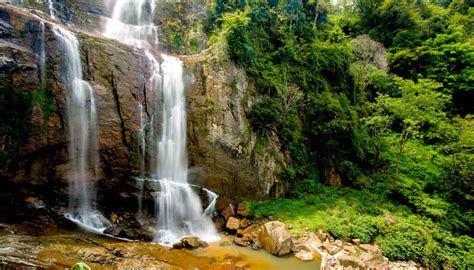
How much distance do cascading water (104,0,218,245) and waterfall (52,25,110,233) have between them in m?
1.99

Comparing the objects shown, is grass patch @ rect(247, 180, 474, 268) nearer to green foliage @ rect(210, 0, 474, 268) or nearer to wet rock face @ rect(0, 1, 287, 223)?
green foliage @ rect(210, 0, 474, 268)

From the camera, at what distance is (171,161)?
14555mm

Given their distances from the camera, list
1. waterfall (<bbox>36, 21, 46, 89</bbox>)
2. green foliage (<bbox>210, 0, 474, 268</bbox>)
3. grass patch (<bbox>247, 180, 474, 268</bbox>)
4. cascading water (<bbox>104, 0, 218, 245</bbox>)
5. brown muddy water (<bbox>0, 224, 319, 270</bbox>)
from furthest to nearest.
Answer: green foliage (<bbox>210, 0, 474, 268</bbox>)
cascading water (<bbox>104, 0, 218, 245</bbox>)
grass patch (<bbox>247, 180, 474, 268</bbox>)
waterfall (<bbox>36, 21, 46, 89</bbox>)
brown muddy water (<bbox>0, 224, 319, 270</bbox>)

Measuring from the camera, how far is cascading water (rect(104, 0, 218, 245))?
1359cm

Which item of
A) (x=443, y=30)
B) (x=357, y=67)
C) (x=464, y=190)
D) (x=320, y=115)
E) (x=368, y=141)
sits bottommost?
(x=464, y=190)

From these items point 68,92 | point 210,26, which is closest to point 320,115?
point 210,26

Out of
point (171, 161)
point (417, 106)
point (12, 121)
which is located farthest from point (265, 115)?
point (12, 121)

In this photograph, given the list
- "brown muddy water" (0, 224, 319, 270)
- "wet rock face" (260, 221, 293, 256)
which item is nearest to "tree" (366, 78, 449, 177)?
"wet rock face" (260, 221, 293, 256)

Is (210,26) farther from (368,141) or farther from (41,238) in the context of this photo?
(41,238)

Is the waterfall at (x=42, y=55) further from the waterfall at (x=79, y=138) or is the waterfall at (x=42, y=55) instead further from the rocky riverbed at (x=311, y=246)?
the rocky riverbed at (x=311, y=246)

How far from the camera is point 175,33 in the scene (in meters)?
22.2

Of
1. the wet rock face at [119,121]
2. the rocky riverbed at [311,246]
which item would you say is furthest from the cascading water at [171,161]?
the rocky riverbed at [311,246]

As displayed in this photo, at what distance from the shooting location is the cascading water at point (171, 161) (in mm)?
13594

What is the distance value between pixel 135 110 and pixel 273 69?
30.3 feet
